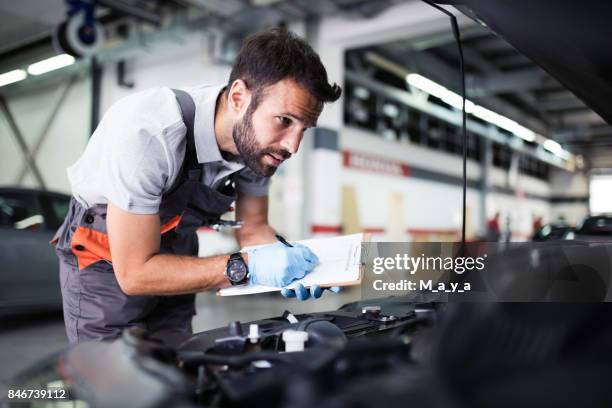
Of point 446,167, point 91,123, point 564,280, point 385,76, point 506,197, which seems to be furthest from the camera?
point 506,197

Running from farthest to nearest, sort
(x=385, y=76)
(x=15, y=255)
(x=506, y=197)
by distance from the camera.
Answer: (x=506, y=197)
(x=385, y=76)
(x=15, y=255)

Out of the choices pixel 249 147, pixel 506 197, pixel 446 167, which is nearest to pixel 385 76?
pixel 446 167

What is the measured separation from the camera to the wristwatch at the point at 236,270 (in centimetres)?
117

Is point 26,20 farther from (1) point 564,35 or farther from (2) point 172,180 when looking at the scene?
(1) point 564,35

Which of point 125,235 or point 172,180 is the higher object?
point 172,180

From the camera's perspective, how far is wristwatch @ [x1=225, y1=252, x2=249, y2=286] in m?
1.17

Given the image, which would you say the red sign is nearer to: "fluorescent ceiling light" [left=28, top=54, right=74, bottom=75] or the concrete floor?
the concrete floor

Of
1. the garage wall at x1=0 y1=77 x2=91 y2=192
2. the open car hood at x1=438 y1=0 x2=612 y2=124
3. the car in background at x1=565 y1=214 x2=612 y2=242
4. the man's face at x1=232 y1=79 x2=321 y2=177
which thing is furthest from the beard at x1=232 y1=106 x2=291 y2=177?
the garage wall at x1=0 y1=77 x2=91 y2=192

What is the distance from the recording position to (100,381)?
0.55m

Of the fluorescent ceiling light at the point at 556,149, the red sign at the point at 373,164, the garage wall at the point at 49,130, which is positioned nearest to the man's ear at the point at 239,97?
the red sign at the point at 373,164

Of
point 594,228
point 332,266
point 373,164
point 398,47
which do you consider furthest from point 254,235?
point 373,164

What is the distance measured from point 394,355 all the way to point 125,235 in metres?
0.74

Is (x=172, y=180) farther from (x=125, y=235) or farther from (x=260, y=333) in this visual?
(x=260, y=333)

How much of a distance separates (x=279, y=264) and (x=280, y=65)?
0.47 m
